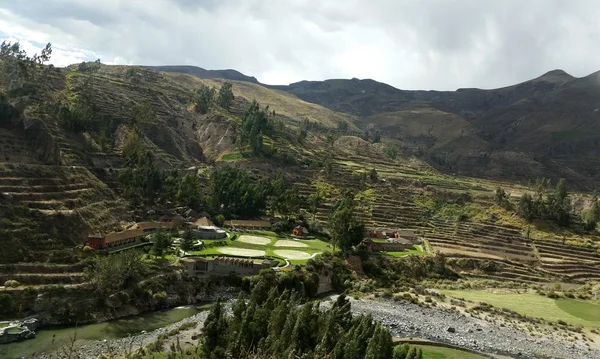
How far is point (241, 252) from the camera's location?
6831 centimetres


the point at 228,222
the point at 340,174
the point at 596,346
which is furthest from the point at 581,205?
the point at 228,222

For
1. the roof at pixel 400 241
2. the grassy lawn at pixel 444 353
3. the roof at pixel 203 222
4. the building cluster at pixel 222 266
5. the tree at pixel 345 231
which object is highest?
the tree at pixel 345 231

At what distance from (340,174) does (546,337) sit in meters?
84.6

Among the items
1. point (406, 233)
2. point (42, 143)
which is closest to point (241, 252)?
point (42, 143)

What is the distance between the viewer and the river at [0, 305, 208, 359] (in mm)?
38500

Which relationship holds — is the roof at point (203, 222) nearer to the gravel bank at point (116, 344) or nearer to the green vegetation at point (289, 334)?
the gravel bank at point (116, 344)

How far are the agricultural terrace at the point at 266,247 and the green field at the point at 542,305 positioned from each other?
22089 mm

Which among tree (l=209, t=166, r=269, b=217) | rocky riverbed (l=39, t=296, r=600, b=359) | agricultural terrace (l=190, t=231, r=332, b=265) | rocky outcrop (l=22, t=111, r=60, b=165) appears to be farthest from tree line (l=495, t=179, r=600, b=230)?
rocky outcrop (l=22, t=111, r=60, b=165)

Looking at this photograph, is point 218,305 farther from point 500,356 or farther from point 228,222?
point 228,222

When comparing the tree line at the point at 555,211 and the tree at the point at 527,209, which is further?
the tree at the point at 527,209

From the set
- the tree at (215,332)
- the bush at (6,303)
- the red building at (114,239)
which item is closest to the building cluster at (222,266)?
the red building at (114,239)

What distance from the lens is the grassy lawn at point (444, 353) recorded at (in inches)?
1673

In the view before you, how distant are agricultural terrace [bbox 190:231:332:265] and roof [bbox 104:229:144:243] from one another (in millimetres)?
8622

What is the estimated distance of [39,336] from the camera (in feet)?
137
